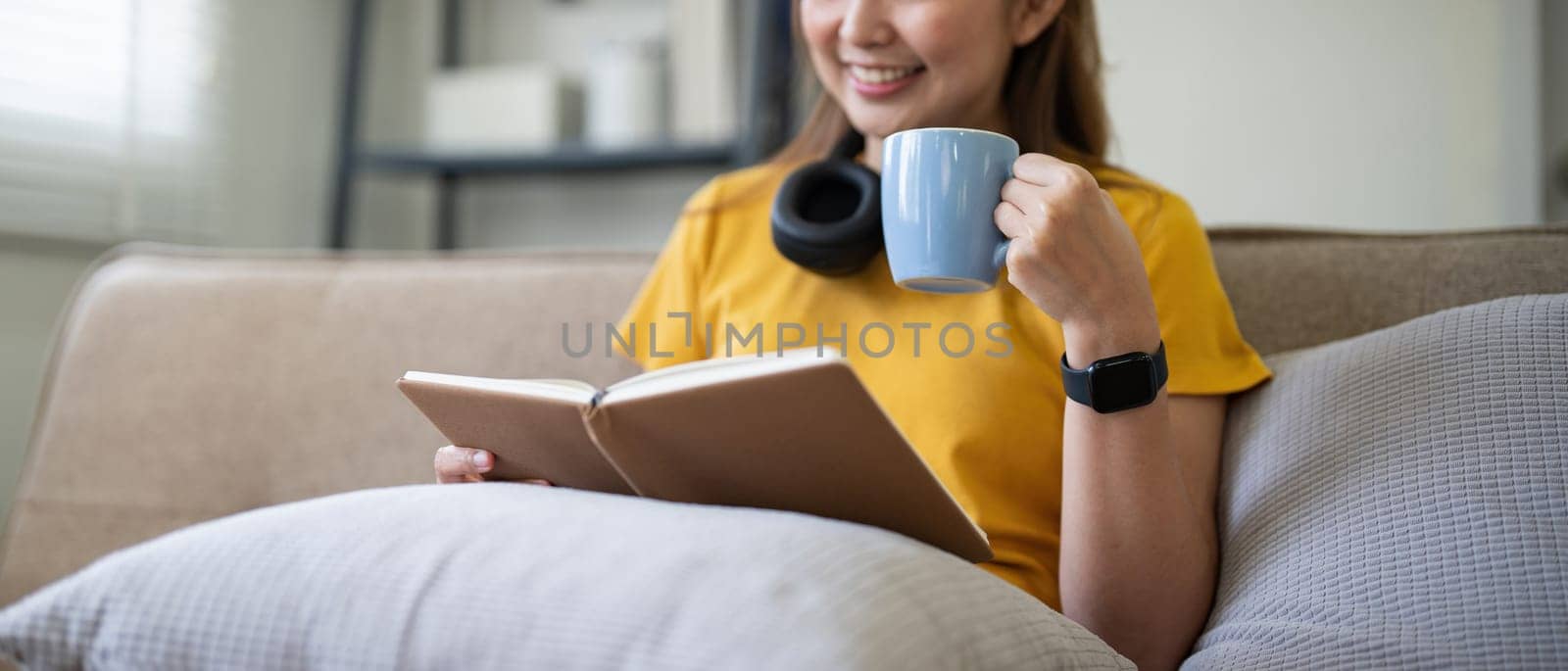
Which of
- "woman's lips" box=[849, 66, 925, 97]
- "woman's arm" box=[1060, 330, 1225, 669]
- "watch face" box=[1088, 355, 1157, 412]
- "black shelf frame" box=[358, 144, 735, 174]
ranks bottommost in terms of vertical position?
"woman's arm" box=[1060, 330, 1225, 669]

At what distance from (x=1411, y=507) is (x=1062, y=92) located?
547 millimetres

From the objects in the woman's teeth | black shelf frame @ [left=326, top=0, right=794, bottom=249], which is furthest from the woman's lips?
black shelf frame @ [left=326, top=0, right=794, bottom=249]

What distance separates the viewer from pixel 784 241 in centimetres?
99

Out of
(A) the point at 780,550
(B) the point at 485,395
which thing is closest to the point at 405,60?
(B) the point at 485,395

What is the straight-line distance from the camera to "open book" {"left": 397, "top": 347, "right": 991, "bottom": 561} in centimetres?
55

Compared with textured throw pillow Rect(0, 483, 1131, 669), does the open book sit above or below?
above

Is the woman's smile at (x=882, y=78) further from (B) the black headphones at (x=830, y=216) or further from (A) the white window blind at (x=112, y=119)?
(A) the white window blind at (x=112, y=119)

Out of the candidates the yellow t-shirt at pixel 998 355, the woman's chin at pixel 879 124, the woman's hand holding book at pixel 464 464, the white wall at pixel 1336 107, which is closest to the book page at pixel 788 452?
the woman's hand holding book at pixel 464 464

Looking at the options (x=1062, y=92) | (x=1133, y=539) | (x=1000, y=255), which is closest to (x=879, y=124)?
(x=1062, y=92)

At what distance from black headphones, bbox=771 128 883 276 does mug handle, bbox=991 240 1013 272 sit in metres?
0.19

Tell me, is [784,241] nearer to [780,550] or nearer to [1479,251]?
[780,550]

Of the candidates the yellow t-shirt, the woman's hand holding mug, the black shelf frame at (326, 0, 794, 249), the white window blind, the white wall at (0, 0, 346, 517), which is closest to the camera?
the woman's hand holding mug

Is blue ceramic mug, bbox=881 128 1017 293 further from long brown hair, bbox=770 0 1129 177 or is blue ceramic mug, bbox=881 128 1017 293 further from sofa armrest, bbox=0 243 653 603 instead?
sofa armrest, bbox=0 243 653 603

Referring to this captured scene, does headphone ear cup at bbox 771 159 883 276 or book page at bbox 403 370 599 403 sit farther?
headphone ear cup at bbox 771 159 883 276
